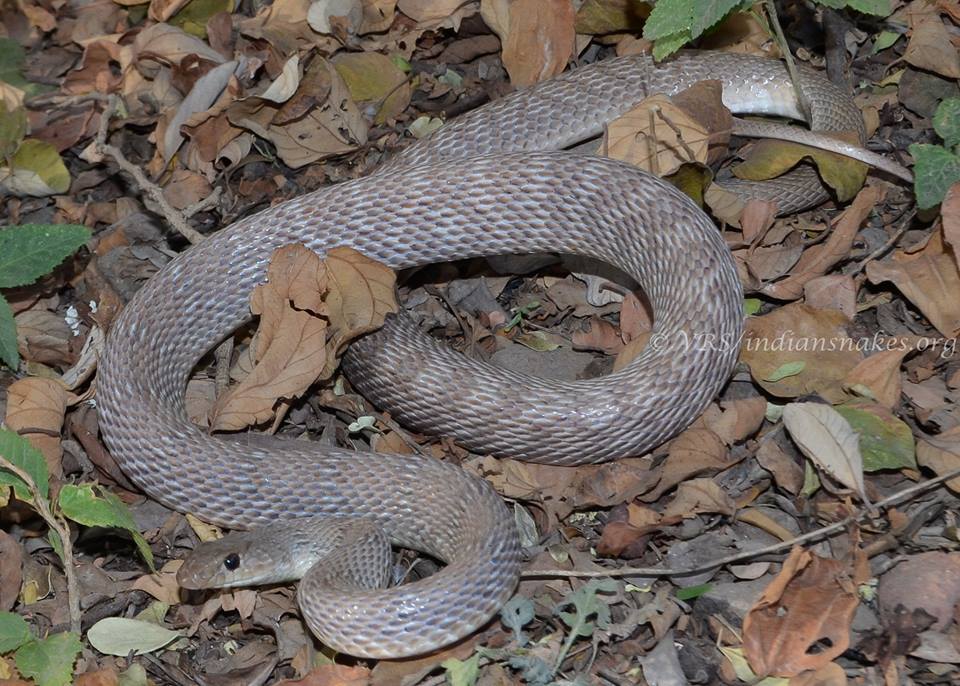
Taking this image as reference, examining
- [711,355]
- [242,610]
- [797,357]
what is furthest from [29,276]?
[797,357]

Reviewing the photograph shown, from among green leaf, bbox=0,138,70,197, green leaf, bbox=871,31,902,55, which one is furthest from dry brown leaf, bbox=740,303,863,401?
green leaf, bbox=0,138,70,197

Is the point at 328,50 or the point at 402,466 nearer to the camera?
the point at 402,466

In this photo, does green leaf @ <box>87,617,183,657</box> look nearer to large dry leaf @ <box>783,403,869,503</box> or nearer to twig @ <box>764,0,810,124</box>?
large dry leaf @ <box>783,403,869,503</box>

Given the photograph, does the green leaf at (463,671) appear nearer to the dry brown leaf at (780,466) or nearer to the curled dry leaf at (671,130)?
the dry brown leaf at (780,466)

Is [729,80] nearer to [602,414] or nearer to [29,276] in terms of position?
[602,414]

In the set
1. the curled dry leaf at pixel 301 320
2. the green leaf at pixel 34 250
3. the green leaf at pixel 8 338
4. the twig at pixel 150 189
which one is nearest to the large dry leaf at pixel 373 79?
the twig at pixel 150 189

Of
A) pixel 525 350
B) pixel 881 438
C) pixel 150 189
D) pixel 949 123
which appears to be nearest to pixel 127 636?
pixel 525 350
